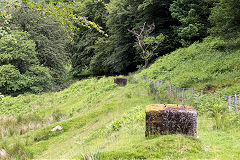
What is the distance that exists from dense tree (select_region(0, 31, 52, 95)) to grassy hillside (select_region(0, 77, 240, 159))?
4.91m

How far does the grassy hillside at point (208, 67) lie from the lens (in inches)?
516

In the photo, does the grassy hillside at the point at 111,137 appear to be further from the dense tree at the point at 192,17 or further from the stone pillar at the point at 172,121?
the dense tree at the point at 192,17

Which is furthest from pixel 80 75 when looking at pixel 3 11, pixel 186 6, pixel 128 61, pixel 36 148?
pixel 3 11

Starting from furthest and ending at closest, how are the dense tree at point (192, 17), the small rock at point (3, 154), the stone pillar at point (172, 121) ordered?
the dense tree at point (192, 17) → the small rock at point (3, 154) → the stone pillar at point (172, 121)

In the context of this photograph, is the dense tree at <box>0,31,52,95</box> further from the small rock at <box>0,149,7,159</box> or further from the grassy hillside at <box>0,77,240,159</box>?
the small rock at <box>0,149,7,159</box>

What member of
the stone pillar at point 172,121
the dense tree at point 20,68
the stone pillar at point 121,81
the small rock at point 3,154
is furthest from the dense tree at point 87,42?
the stone pillar at point 172,121

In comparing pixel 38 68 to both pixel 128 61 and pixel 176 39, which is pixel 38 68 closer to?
pixel 128 61

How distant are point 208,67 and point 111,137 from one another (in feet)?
41.6

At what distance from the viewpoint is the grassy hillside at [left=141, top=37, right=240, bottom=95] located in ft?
43.0

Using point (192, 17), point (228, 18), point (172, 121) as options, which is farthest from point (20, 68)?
point (172, 121)

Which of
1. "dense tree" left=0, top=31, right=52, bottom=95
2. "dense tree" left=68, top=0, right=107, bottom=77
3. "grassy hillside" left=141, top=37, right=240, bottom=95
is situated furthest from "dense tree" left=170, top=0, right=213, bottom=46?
"dense tree" left=0, top=31, right=52, bottom=95

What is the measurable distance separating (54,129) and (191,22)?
20413 millimetres

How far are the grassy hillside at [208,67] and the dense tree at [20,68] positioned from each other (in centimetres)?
1479

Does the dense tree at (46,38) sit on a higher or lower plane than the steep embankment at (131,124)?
higher
